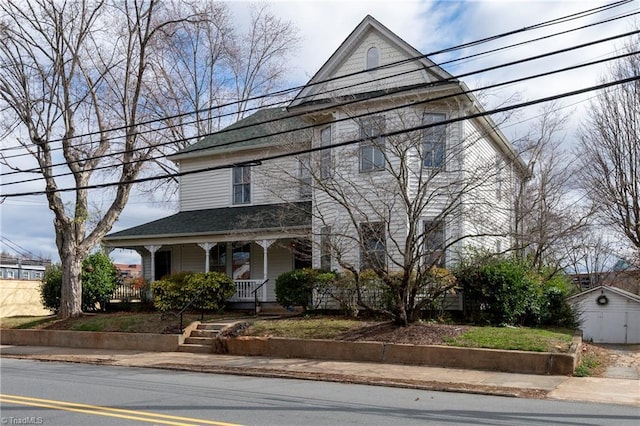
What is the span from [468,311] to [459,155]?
15.3ft

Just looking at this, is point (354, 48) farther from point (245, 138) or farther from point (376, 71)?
point (245, 138)

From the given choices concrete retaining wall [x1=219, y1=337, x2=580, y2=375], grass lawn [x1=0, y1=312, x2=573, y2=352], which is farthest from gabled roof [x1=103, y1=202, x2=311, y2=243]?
concrete retaining wall [x1=219, y1=337, x2=580, y2=375]

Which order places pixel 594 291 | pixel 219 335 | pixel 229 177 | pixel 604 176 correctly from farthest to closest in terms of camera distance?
1. pixel 229 177
2. pixel 604 176
3. pixel 594 291
4. pixel 219 335

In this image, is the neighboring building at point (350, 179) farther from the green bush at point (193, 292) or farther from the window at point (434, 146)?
the green bush at point (193, 292)

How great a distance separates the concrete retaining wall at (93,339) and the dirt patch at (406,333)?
17.8 ft

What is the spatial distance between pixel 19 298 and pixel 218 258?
1084 centimetres

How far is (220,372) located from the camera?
14.0 m

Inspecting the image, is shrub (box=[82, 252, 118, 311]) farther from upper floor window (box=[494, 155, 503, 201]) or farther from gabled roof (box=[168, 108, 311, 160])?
upper floor window (box=[494, 155, 503, 201])

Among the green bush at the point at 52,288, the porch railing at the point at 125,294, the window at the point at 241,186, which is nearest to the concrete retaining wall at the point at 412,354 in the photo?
the porch railing at the point at 125,294

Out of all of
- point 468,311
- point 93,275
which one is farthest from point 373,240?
point 93,275

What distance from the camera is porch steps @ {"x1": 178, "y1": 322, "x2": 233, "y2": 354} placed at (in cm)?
1745

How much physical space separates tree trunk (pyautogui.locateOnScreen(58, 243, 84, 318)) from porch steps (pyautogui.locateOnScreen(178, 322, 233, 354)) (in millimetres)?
6168

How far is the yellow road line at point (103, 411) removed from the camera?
324 inches

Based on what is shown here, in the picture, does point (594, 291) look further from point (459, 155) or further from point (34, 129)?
point (34, 129)
